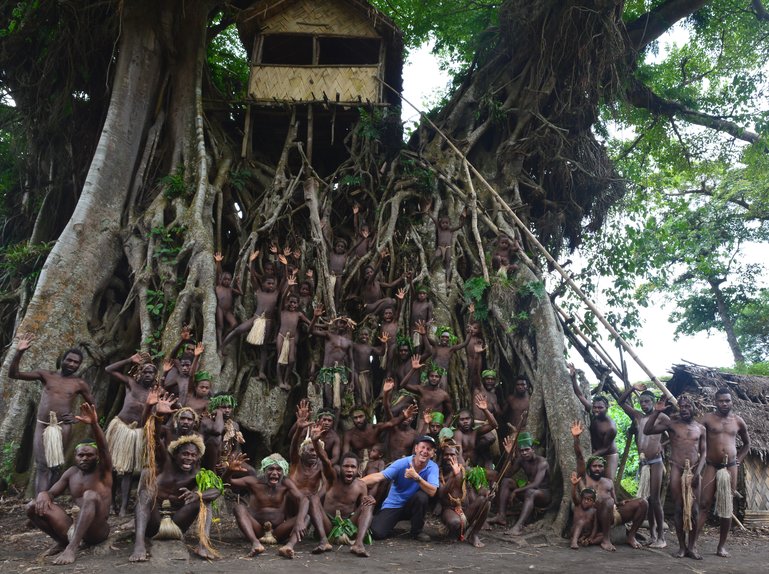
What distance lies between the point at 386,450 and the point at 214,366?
95.3 inches

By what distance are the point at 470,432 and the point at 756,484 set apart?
4575mm

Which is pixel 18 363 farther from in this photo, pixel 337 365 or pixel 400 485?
pixel 400 485

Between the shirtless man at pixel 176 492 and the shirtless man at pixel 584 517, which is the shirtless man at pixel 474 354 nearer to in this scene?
the shirtless man at pixel 584 517

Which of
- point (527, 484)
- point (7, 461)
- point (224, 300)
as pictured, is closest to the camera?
point (7, 461)

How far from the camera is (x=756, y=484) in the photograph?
8.81 m

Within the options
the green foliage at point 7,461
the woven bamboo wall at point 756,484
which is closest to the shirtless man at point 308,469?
the green foliage at point 7,461

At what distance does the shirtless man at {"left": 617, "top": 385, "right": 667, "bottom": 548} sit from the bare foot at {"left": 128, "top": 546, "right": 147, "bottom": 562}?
5124mm

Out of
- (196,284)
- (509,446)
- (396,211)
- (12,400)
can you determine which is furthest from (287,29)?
(509,446)

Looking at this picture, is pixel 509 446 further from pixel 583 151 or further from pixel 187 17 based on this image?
pixel 187 17

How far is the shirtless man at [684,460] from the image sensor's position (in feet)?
20.7

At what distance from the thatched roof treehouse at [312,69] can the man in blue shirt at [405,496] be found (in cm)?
737

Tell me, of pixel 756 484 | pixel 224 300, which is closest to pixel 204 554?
pixel 224 300

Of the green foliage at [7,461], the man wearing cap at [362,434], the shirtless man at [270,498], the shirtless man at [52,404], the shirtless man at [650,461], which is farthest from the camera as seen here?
the man wearing cap at [362,434]

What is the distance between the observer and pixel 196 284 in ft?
29.1
